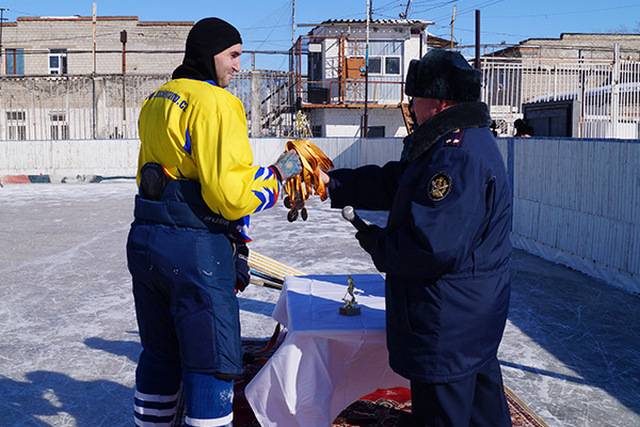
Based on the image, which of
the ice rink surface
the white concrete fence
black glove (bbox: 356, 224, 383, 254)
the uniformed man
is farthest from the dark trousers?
the white concrete fence

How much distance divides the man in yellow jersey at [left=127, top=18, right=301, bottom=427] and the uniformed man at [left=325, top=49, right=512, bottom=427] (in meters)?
0.53

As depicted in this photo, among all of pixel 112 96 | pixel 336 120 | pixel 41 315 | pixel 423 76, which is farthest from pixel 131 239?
pixel 336 120

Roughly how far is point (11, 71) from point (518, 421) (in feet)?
105

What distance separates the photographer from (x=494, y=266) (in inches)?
94.4

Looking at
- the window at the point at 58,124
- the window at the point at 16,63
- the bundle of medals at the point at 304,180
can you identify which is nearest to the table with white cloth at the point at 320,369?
the bundle of medals at the point at 304,180

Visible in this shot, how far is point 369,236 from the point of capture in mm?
2496

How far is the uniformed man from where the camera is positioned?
87.0 inches

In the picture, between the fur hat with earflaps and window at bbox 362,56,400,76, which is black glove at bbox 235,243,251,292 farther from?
window at bbox 362,56,400,76

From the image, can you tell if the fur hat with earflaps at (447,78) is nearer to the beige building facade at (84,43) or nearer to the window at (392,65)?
the window at (392,65)

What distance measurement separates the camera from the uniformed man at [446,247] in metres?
2.21

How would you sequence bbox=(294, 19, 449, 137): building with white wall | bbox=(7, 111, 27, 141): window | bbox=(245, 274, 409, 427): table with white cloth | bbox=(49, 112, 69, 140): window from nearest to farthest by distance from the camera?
1. bbox=(245, 274, 409, 427): table with white cloth
2. bbox=(49, 112, 69, 140): window
3. bbox=(7, 111, 27, 141): window
4. bbox=(294, 19, 449, 137): building with white wall

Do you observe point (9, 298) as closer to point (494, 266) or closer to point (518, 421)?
point (518, 421)

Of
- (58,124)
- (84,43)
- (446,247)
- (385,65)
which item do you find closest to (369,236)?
(446,247)

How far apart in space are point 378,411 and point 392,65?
25270 mm
